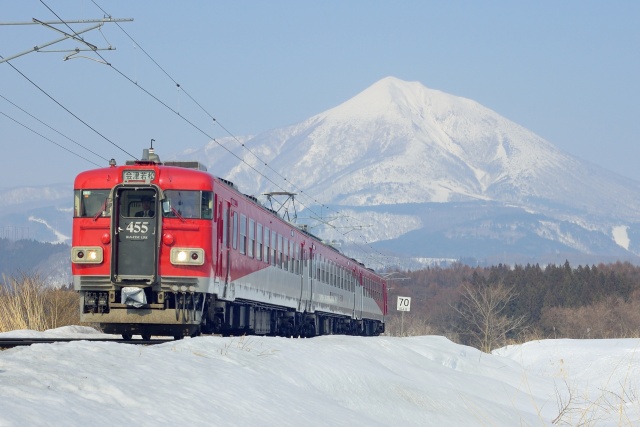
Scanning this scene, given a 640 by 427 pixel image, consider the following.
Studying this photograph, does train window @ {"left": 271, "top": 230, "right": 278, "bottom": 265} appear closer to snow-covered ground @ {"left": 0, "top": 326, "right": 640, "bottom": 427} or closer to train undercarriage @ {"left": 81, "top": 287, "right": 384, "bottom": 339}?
train undercarriage @ {"left": 81, "top": 287, "right": 384, "bottom": 339}

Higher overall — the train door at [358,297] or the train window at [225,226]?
the train window at [225,226]

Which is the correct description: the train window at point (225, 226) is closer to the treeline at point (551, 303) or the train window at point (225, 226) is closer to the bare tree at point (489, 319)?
the bare tree at point (489, 319)

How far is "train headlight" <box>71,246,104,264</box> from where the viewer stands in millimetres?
18016

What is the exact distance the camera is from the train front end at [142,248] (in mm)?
17859

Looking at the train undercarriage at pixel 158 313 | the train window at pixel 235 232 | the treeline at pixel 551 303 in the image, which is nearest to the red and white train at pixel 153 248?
the train undercarriage at pixel 158 313

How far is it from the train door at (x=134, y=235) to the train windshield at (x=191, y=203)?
30cm

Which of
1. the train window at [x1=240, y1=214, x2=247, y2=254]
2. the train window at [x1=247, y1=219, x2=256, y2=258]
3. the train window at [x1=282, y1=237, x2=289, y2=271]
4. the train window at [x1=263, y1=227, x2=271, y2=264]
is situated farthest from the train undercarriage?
the train window at [x1=282, y1=237, x2=289, y2=271]

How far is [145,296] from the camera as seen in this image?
17766 mm

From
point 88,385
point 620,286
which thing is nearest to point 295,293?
point 88,385

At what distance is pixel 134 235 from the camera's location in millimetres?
18156

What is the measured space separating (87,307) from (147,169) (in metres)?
2.64

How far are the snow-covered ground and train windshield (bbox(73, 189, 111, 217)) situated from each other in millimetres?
5465

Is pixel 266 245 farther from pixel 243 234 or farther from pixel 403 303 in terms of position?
pixel 403 303

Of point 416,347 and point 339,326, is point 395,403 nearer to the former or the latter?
point 416,347
